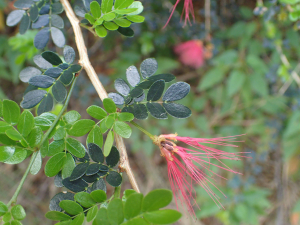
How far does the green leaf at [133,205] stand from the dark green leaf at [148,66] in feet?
0.86

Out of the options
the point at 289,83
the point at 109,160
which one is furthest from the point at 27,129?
the point at 289,83

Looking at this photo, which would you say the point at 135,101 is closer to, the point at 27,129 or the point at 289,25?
the point at 27,129

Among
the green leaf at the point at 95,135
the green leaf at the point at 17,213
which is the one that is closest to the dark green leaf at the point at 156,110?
the green leaf at the point at 95,135

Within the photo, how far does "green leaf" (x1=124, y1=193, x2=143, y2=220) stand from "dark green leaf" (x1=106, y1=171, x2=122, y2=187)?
10 cm

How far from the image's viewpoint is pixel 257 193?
1437 mm

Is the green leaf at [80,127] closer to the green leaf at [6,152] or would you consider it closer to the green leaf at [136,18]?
the green leaf at [6,152]

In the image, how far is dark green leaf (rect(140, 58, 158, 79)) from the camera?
52 cm

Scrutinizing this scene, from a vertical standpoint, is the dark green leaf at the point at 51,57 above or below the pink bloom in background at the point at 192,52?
above

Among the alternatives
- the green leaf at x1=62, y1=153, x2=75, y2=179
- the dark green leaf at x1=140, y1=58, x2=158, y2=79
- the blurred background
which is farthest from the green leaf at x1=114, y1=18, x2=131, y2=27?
the blurred background

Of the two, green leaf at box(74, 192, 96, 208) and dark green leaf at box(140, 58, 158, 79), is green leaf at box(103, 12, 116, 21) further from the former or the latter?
green leaf at box(74, 192, 96, 208)

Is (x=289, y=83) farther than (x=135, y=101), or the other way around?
(x=289, y=83)

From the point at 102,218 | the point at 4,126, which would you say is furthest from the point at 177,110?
the point at 4,126

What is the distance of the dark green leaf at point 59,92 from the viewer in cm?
52

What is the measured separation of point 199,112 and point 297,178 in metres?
0.87
